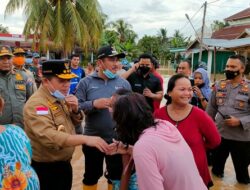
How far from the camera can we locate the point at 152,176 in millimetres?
1528

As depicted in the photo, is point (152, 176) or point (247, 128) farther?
point (247, 128)

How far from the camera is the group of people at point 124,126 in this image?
1614 mm

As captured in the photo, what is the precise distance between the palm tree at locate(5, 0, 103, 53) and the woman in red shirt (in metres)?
14.2

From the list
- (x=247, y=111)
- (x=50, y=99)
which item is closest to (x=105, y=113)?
(x=50, y=99)

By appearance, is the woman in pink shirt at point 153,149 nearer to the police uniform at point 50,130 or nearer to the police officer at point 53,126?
the police officer at point 53,126

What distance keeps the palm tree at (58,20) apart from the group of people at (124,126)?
1275 centimetres

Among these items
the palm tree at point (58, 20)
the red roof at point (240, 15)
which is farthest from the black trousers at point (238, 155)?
the red roof at point (240, 15)

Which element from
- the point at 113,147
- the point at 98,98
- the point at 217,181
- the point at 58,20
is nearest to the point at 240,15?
the point at 58,20

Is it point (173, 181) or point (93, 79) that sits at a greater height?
point (93, 79)

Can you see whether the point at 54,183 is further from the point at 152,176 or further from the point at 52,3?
the point at 52,3

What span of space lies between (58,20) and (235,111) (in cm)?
1402

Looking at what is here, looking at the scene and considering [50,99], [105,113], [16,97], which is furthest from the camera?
[16,97]

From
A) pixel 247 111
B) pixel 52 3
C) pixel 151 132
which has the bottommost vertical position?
pixel 247 111

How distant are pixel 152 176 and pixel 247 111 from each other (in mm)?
2930
